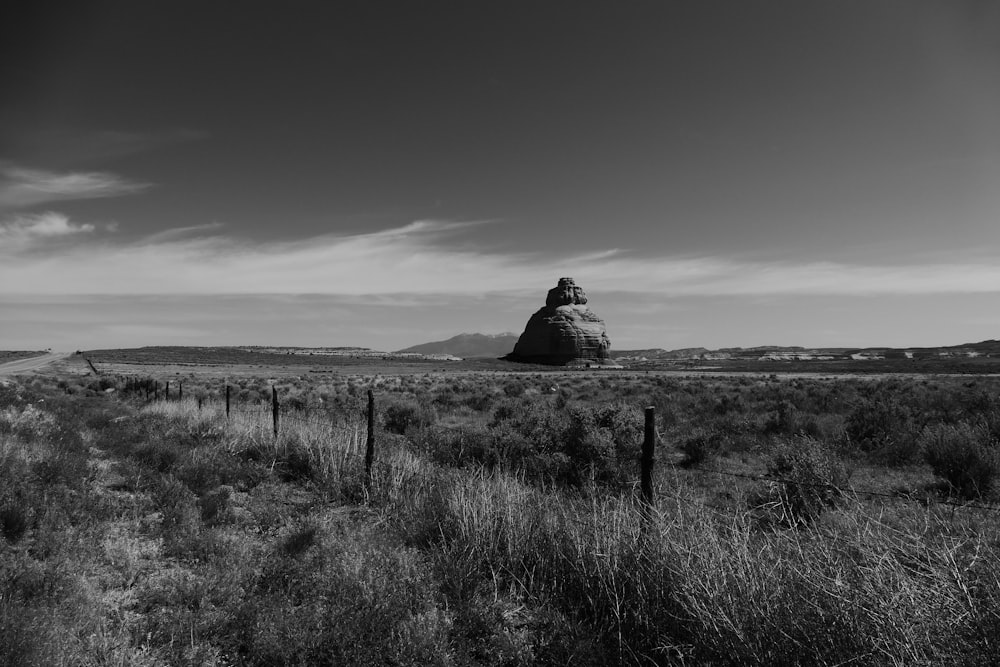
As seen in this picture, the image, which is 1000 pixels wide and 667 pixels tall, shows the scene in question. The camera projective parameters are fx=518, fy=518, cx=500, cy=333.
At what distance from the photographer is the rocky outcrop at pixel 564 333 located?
111375 millimetres

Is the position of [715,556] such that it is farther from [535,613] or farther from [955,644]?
[535,613]

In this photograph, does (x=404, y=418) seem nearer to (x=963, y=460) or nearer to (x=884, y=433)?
(x=884, y=433)

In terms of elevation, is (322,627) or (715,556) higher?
(715,556)

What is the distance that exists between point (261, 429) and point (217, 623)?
8.80 m

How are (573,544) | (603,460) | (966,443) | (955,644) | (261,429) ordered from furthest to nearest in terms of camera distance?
(261,429) < (603,460) < (966,443) < (573,544) < (955,644)

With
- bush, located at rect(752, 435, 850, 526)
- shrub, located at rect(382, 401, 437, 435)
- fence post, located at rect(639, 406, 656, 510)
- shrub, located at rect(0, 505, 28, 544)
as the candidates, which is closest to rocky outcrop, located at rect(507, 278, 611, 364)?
shrub, located at rect(382, 401, 437, 435)

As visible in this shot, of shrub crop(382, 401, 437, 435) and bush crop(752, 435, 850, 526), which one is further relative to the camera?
shrub crop(382, 401, 437, 435)

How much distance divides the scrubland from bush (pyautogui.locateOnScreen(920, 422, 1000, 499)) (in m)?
0.04

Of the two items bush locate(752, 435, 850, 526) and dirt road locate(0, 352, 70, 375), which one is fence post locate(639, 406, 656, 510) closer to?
bush locate(752, 435, 850, 526)

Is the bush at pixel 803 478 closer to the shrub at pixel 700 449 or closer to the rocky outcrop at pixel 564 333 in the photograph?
the shrub at pixel 700 449

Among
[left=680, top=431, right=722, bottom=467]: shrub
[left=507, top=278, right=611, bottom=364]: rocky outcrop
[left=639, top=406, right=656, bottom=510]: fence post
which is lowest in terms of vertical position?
[left=680, top=431, right=722, bottom=467]: shrub

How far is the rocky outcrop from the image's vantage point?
11138 centimetres

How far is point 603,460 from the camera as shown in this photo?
1048 cm

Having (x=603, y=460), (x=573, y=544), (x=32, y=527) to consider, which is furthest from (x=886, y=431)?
(x=32, y=527)
